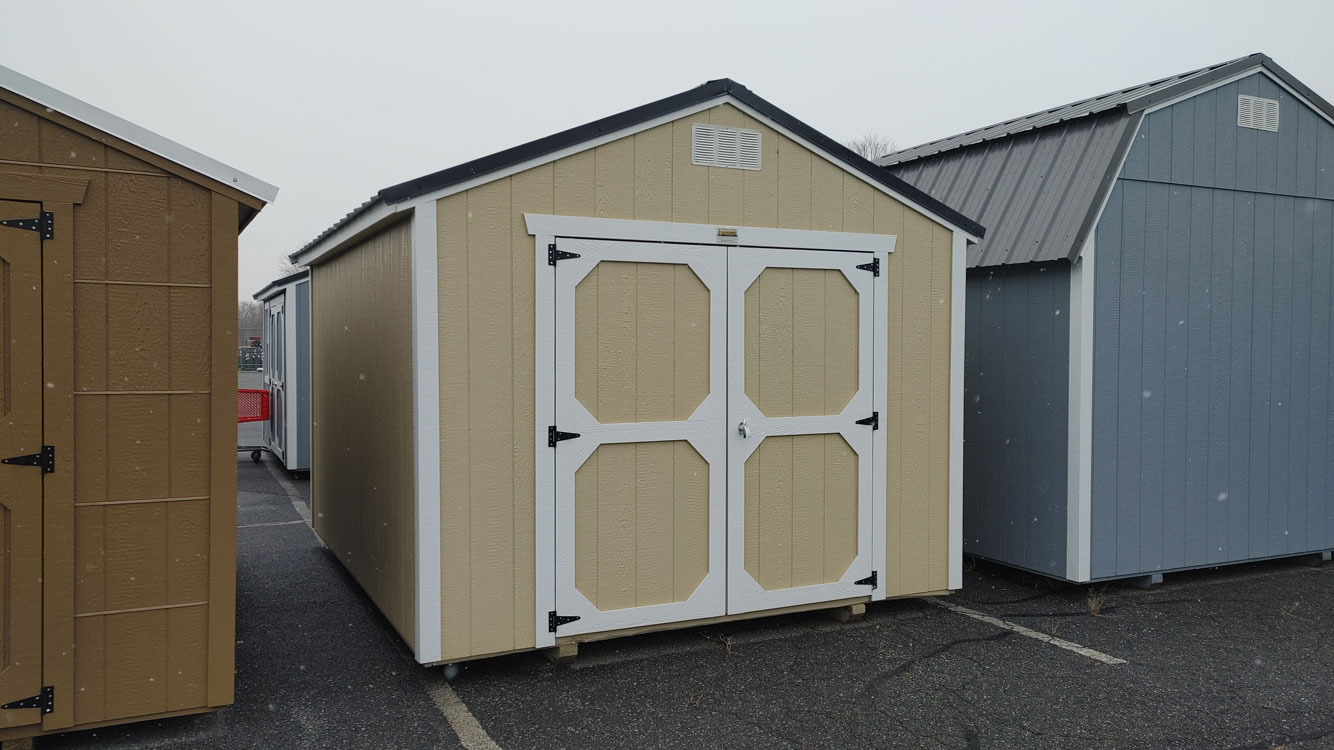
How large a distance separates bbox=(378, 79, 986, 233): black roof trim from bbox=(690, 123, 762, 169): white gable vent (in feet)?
0.51

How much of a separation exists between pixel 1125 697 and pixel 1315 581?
3467 mm

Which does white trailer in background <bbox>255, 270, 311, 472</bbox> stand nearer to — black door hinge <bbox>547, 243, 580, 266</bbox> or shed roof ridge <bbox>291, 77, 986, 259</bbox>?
shed roof ridge <bbox>291, 77, 986, 259</bbox>

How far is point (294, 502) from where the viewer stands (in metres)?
10.1

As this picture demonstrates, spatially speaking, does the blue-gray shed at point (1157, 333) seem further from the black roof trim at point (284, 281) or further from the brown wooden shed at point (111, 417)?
the black roof trim at point (284, 281)

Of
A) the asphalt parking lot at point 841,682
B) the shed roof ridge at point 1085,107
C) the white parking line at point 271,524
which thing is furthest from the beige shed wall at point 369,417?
the shed roof ridge at point 1085,107

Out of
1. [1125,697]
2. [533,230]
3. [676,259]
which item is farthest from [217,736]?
[1125,697]

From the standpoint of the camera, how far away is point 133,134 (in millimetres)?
3918

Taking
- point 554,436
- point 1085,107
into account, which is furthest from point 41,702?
point 1085,107

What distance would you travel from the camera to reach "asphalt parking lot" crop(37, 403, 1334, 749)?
162 inches

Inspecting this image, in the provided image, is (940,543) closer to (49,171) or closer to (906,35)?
(49,171)

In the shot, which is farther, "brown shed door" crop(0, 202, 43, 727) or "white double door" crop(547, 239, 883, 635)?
"white double door" crop(547, 239, 883, 635)

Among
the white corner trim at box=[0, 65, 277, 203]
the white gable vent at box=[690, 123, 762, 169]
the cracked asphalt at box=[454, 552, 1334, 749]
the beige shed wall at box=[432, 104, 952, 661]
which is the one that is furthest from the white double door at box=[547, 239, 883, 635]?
the white corner trim at box=[0, 65, 277, 203]

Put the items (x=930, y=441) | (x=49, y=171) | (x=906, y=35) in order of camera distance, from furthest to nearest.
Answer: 1. (x=906, y=35)
2. (x=930, y=441)
3. (x=49, y=171)

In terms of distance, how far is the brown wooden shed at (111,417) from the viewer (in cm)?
376
